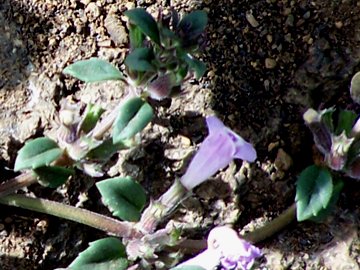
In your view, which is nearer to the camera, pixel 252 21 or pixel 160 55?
pixel 160 55

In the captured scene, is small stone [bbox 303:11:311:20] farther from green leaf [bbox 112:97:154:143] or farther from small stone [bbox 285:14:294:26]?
green leaf [bbox 112:97:154:143]

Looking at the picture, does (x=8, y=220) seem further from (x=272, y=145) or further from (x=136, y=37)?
(x=272, y=145)

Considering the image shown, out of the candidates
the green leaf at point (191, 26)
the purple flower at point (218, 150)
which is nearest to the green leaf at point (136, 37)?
the green leaf at point (191, 26)

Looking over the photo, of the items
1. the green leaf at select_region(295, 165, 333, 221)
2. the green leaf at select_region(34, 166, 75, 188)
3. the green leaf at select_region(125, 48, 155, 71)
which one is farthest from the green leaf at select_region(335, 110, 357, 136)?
the green leaf at select_region(34, 166, 75, 188)

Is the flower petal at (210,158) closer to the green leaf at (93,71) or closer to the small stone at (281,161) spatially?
the green leaf at (93,71)

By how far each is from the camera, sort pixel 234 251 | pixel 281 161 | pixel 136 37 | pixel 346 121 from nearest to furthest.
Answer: pixel 234 251 < pixel 136 37 < pixel 346 121 < pixel 281 161

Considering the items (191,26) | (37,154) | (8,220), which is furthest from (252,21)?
(8,220)

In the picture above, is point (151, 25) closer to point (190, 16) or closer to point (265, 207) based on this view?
point (190, 16)
